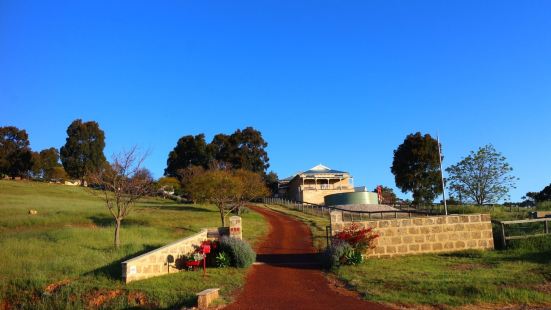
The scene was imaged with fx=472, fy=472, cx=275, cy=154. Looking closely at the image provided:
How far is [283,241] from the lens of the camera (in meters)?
25.6

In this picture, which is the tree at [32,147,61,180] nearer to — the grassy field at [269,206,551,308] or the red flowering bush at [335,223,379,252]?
the red flowering bush at [335,223,379,252]

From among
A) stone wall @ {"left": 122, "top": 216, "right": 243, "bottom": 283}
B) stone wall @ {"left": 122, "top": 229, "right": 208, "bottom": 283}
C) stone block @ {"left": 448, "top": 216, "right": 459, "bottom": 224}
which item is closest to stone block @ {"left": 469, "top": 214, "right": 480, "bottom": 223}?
stone block @ {"left": 448, "top": 216, "right": 459, "bottom": 224}

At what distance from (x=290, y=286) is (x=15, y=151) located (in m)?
84.1

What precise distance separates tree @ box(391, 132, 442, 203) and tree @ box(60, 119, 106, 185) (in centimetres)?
4915

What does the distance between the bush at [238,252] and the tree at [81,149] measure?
66.7 metres

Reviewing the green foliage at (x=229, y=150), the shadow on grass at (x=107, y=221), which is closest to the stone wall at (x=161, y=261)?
the shadow on grass at (x=107, y=221)

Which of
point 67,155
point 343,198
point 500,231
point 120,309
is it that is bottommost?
point 120,309

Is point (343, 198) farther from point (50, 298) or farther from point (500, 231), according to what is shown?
point (50, 298)

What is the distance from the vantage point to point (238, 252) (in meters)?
17.0

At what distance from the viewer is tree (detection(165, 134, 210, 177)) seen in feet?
273

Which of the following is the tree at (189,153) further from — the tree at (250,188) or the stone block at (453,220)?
the stone block at (453,220)

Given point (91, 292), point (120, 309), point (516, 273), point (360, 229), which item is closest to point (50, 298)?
point (91, 292)

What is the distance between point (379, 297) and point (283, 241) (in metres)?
14.4

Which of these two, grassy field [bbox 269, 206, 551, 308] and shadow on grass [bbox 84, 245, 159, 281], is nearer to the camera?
grassy field [bbox 269, 206, 551, 308]
